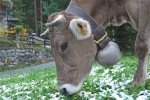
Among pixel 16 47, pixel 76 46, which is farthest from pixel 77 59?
pixel 16 47

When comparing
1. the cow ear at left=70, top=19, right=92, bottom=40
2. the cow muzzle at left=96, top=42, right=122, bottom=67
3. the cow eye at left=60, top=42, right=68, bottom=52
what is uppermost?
the cow ear at left=70, top=19, right=92, bottom=40

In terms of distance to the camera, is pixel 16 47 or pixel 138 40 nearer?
pixel 138 40

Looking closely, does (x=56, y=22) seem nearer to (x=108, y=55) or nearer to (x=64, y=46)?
(x=64, y=46)

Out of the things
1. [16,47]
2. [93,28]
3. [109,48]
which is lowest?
[16,47]

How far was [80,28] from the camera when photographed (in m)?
3.38

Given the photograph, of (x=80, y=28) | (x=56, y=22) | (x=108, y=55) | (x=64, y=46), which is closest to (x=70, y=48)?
(x=64, y=46)

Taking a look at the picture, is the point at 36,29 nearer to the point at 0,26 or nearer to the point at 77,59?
the point at 0,26

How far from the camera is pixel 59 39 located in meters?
3.39

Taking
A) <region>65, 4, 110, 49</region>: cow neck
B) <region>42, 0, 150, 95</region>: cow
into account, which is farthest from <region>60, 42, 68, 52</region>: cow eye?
<region>65, 4, 110, 49</region>: cow neck

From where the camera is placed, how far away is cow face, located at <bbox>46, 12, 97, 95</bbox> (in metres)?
3.36

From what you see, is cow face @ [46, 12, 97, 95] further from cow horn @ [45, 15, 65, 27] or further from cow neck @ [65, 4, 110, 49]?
cow neck @ [65, 4, 110, 49]

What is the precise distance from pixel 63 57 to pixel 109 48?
0.60 metres

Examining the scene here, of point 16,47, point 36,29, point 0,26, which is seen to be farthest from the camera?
point 36,29

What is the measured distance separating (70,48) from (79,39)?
0.14 meters
